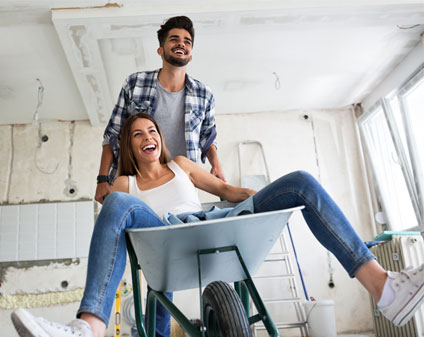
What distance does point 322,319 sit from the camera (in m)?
4.16

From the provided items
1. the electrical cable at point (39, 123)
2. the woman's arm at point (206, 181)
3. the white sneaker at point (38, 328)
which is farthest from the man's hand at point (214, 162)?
the electrical cable at point (39, 123)

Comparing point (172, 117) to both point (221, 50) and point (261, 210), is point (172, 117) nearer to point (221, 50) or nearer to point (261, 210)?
point (261, 210)

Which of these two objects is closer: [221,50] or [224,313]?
[224,313]

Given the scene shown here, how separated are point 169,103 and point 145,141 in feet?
1.84

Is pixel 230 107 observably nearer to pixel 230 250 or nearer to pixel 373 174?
pixel 373 174

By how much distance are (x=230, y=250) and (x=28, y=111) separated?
15.2ft

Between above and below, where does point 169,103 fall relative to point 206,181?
above

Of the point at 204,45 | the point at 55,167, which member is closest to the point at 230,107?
the point at 204,45

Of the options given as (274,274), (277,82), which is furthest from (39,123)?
(274,274)

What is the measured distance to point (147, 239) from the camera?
1322mm

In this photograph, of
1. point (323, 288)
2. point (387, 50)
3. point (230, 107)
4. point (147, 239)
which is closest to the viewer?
point (147, 239)

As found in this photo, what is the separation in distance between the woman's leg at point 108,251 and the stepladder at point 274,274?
3168mm

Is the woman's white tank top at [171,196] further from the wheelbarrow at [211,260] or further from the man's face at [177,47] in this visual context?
the man's face at [177,47]

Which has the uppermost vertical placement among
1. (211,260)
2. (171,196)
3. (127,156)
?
(127,156)
